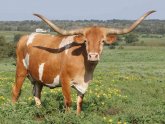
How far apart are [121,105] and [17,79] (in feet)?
12.0

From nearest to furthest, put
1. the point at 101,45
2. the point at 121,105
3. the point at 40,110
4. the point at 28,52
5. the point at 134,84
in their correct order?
the point at 101,45 → the point at 40,110 → the point at 28,52 → the point at 121,105 → the point at 134,84

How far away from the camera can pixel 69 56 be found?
1046 cm

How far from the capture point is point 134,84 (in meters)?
21.9

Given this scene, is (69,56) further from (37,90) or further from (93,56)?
(37,90)

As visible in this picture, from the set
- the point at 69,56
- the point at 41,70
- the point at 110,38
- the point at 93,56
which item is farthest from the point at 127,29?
the point at 41,70

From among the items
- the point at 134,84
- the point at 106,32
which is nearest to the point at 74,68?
the point at 106,32

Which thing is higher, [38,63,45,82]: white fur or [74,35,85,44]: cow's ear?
[74,35,85,44]: cow's ear

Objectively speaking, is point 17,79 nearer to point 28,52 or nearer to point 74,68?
point 28,52

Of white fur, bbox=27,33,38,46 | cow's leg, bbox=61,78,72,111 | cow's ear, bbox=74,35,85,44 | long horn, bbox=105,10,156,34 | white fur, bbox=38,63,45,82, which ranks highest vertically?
long horn, bbox=105,10,156,34

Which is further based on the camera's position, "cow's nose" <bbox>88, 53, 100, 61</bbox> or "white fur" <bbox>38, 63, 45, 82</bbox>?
"white fur" <bbox>38, 63, 45, 82</bbox>

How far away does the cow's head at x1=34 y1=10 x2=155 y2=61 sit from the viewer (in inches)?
383

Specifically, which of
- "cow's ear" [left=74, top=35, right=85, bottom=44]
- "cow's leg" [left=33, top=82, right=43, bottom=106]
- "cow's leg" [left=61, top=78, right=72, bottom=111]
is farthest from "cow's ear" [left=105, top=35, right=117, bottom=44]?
"cow's leg" [left=33, top=82, right=43, bottom=106]

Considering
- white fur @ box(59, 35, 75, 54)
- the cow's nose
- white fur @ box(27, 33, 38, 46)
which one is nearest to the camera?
the cow's nose

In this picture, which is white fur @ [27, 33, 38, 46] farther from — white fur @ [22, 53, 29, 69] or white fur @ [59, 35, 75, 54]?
white fur @ [59, 35, 75, 54]
